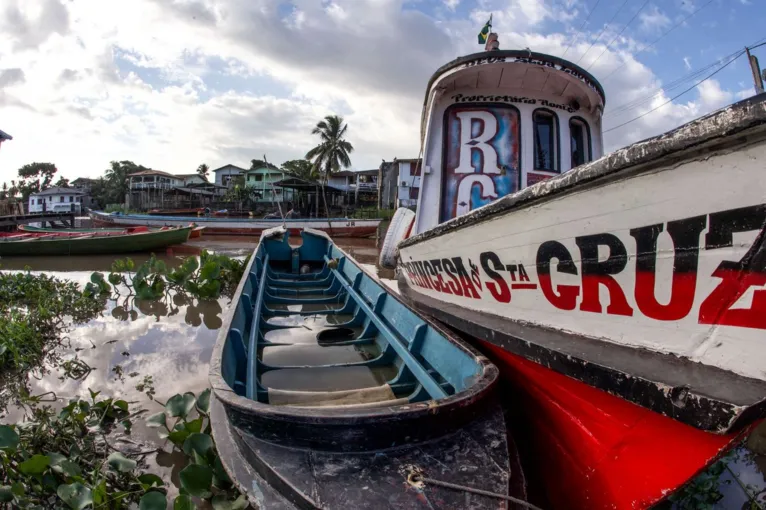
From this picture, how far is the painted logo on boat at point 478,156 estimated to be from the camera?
4.48 m

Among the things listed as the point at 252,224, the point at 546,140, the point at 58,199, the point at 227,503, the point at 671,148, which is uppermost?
the point at 58,199

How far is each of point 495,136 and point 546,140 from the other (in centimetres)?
57

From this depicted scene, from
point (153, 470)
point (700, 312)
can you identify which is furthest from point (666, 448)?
point (153, 470)

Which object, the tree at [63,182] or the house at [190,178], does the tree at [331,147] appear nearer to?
the house at [190,178]

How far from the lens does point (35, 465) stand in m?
2.31

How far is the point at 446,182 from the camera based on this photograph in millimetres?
4668

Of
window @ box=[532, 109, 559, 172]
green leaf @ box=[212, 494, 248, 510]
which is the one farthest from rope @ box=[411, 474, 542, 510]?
window @ box=[532, 109, 559, 172]

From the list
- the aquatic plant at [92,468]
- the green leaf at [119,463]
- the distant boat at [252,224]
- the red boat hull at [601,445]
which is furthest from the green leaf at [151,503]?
the distant boat at [252,224]

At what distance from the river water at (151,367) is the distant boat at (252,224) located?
13.2 metres

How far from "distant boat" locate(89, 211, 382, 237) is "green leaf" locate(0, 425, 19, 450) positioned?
17.3 meters

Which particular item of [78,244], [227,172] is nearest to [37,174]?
[227,172]

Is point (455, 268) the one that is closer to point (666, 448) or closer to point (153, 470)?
point (666, 448)

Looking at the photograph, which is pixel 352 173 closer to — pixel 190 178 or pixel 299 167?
pixel 299 167

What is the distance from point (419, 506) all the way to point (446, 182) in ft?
11.6
